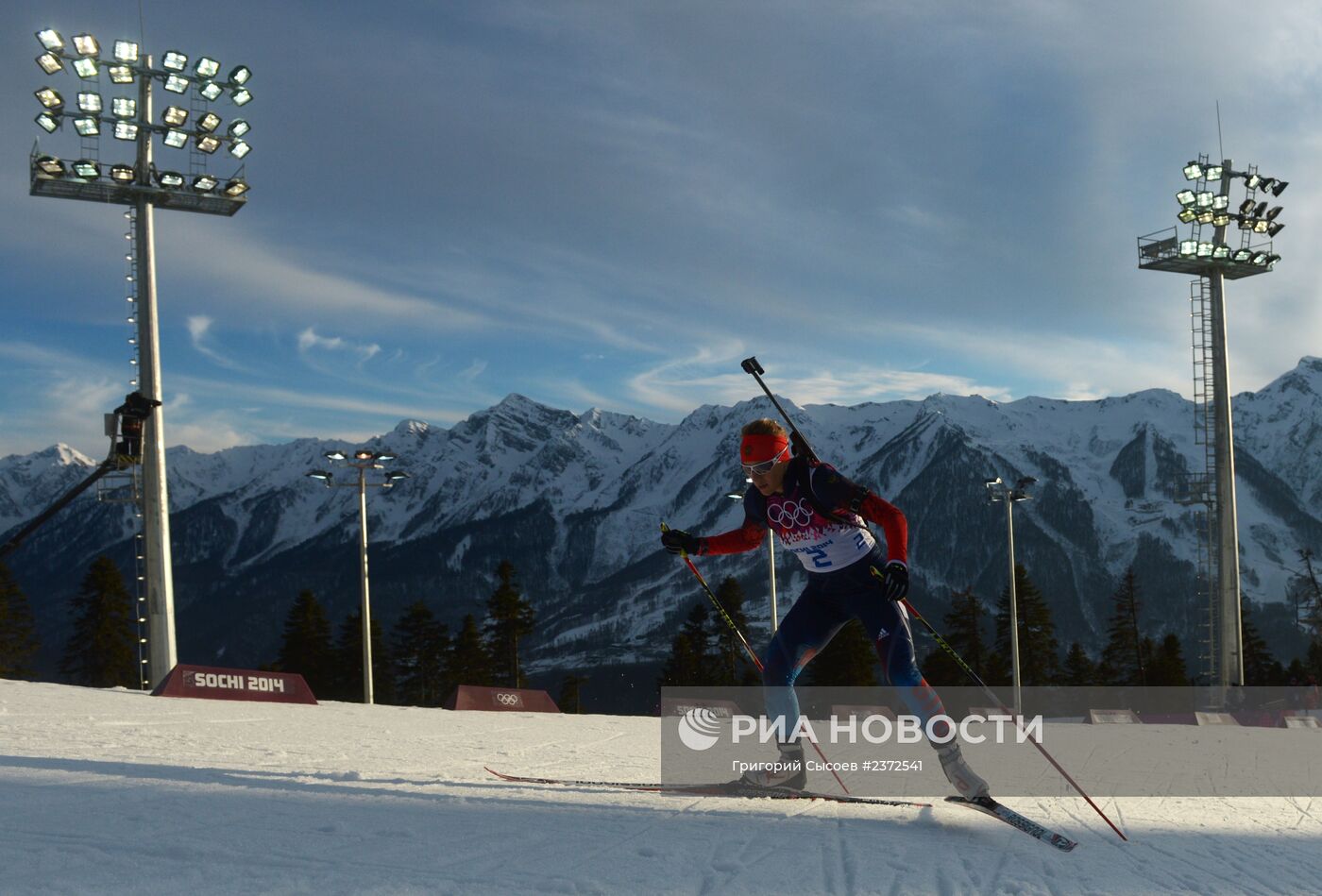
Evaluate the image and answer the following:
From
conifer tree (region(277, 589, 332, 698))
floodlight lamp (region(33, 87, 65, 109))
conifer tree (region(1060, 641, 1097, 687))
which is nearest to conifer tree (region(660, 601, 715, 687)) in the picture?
conifer tree (region(277, 589, 332, 698))

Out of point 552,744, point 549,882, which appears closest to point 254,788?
point 549,882

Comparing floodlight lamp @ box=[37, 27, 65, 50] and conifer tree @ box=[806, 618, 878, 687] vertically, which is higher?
floodlight lamp @ box=[37, 27, 65, 50]

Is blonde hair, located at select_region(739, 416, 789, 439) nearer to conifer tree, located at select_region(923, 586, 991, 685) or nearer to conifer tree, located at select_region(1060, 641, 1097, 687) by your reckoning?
conifer tree, located at select_region(923, 586, 991, 685)

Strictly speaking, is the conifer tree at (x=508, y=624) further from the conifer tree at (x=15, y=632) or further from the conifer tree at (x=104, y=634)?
the conifer tree at (x=15, y=632)

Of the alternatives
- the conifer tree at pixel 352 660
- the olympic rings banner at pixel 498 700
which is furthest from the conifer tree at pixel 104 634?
the olympic rings banner at pixel 498 700

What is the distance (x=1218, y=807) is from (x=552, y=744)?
6.88 m

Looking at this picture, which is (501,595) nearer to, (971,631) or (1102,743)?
(971,631)

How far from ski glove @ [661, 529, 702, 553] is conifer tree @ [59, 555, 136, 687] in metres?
64.7

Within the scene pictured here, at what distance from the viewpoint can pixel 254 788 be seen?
19.4 ft

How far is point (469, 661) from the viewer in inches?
2721

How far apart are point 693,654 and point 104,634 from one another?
36.2 m

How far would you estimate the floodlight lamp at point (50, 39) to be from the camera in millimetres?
23859

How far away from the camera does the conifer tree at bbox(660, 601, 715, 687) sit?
65.2 metres

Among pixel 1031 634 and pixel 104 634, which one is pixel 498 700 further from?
pixel 1031 634
